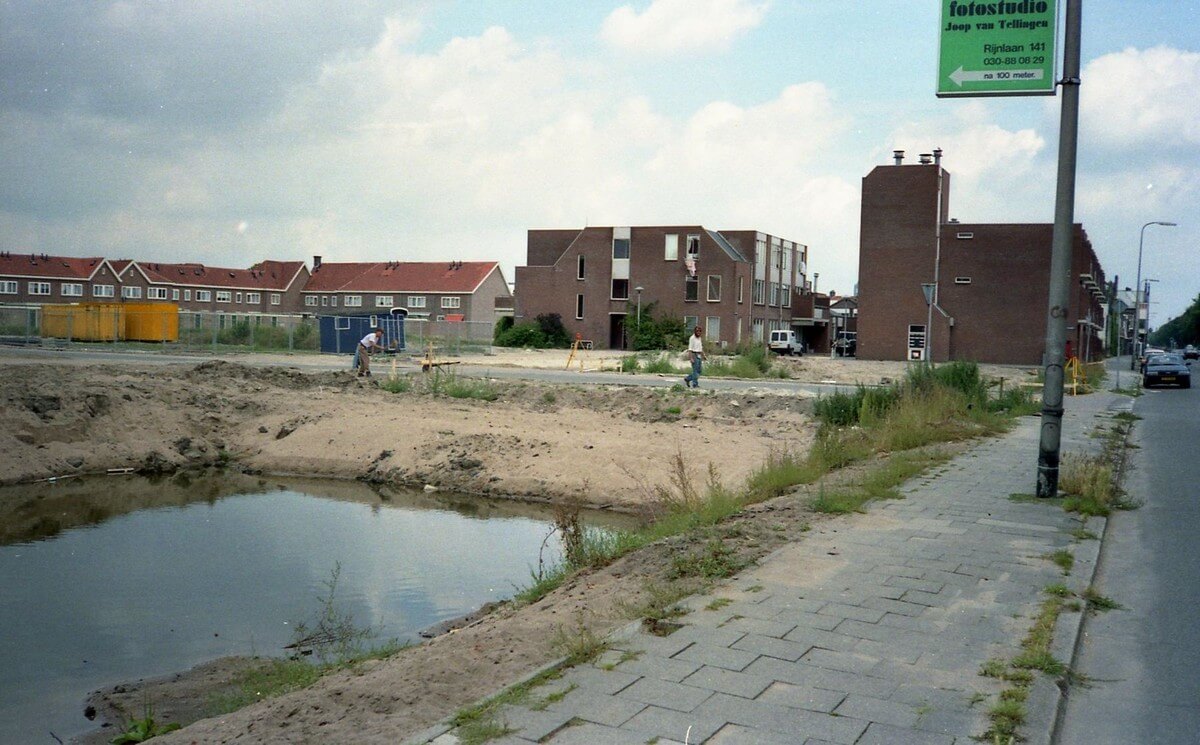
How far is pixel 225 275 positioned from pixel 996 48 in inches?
3872

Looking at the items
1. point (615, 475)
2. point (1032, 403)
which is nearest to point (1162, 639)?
point (615, 475)

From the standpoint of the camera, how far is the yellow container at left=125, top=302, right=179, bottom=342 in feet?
154

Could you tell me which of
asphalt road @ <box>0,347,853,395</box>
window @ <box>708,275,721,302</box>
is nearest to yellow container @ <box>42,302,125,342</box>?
asphalt road @ <box>0,347,853,395</box>

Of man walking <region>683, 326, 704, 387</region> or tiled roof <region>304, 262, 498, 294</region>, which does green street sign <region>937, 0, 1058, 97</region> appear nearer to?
man walking <region>683, 326, 704, 387</region>

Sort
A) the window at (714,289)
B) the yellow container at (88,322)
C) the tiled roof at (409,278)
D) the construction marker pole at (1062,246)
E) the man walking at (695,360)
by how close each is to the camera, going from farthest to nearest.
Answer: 1. the tiled roof at (409,278)
2. the window at (714,289)
3. the yellow container at (88,322)
4. the man walking at (695,360)
5. the construction marker pole at (1062,246)

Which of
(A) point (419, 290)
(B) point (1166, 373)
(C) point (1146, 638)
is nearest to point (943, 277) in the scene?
(B) point (1166, 373)

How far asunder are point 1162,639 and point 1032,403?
62.9ft

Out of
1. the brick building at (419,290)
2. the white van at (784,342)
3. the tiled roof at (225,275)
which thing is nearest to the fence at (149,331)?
the white van at (784,342)

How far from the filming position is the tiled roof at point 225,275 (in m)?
93.8

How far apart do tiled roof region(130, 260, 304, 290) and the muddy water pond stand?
84.8 metres

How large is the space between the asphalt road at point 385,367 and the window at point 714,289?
33519mm

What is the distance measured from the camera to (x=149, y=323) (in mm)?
47438

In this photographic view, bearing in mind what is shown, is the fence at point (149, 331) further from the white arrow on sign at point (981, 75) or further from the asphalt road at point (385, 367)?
the white arrow on sign at point (981, 75)

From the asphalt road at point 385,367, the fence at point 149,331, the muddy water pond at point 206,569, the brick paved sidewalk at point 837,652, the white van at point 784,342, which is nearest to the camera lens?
the brick paved sidewalk at point 837,652
